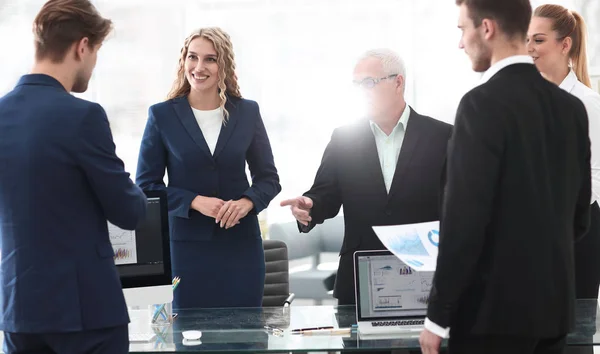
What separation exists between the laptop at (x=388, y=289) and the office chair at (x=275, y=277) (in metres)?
2.10

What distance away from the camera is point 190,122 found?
362 cm

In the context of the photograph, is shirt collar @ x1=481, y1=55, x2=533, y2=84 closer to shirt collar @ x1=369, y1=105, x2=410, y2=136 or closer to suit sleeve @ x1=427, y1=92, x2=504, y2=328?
suit sleeve @ x1=427, y1=92, x2=504, y2=328

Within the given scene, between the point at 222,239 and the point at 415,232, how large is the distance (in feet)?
4.15

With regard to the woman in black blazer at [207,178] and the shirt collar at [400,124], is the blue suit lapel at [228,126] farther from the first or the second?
the shirt collar at [400,124]

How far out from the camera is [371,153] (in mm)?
3242

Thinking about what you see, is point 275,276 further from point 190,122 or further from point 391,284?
point 391,284

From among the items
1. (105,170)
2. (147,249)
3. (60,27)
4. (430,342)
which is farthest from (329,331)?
(60,27)

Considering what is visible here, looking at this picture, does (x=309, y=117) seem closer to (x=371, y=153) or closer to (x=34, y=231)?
(x=371, y=153)

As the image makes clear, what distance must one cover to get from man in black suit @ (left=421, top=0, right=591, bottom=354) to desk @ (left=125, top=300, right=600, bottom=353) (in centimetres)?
48

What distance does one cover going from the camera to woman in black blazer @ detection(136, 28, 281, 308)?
11.7 feet

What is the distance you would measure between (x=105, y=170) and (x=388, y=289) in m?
1.13

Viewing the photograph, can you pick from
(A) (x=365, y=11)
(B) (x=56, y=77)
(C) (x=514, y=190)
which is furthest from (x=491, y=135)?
(A) (x=365, y=11)

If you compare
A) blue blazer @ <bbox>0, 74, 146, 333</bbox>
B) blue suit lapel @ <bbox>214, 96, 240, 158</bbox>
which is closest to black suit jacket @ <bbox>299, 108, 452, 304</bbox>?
blue suit lapel @ <bbox>214, 96, 240, 158</bbox>

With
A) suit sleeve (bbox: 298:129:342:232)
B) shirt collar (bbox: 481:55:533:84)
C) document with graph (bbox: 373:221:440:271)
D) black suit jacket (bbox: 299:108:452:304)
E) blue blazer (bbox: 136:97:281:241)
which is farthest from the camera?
blue blazer (bbox: 136:97:281:241)
